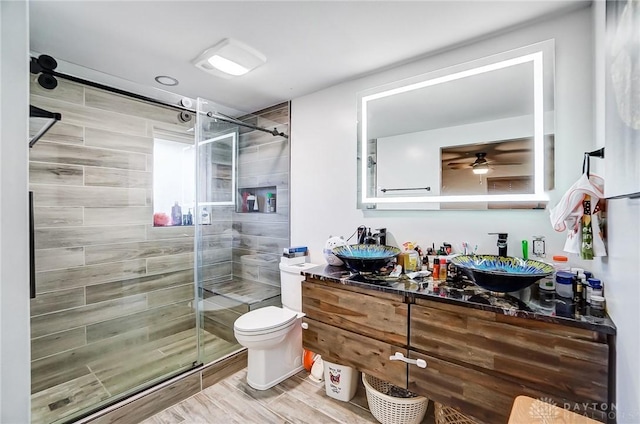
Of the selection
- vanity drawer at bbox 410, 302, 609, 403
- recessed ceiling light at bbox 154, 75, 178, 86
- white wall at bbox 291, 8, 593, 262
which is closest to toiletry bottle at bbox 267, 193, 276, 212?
white wall at bbox 291, 8, 593, 262

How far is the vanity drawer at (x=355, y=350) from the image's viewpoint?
1.57 meters

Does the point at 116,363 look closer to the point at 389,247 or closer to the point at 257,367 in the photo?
the point at 257,367

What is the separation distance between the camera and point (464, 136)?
1.87 m

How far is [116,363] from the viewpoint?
2340 mm

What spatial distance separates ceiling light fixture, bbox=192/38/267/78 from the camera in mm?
1831

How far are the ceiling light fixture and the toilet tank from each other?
5.20ft

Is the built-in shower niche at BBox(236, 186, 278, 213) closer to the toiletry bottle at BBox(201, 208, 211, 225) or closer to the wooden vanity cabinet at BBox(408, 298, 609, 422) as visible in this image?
the toiletry bottle at BBox(201, 208, 211, 225)

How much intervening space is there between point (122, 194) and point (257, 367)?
1.86 metres

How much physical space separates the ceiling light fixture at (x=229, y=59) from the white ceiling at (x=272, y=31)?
0.15ft

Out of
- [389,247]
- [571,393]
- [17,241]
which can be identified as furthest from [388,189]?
[17,241]

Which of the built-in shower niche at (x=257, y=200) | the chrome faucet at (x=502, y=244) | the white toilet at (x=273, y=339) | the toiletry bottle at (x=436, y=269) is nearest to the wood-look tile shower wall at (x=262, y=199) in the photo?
the built-in shower niche at (x=257, y=200)

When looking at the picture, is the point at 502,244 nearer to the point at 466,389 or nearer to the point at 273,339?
the point at 466,389

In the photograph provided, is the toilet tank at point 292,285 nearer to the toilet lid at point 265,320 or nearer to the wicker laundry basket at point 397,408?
the toilet lid at point 265,320

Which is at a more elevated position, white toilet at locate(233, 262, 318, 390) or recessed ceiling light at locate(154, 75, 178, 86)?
recessed ceiling light at locate(154, 75, 178, 86)
